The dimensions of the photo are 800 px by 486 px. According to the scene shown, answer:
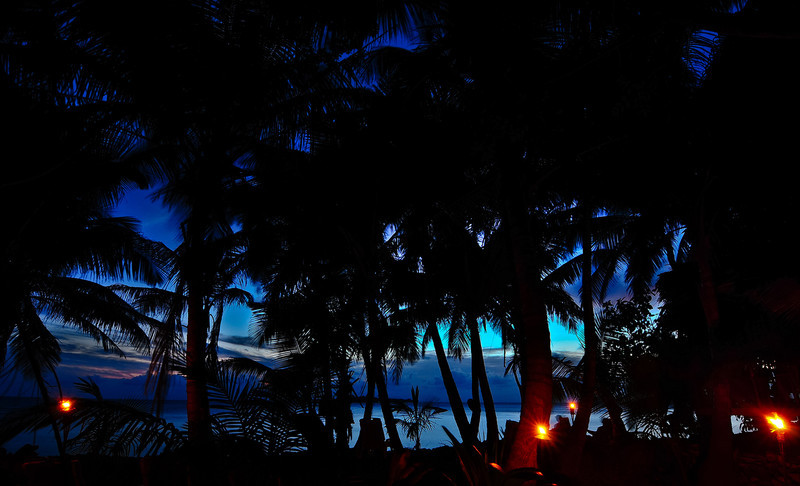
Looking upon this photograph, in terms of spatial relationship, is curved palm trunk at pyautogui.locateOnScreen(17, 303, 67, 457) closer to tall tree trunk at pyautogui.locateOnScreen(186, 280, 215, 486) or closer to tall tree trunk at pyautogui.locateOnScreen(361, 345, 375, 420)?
tall tree trunk at pyautogui.locateOnScreen(186, 280, 215, 486)

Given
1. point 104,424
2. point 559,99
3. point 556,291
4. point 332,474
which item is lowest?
point 332,474

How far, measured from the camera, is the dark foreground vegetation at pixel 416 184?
484 cm

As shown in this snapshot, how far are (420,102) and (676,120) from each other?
4.07m

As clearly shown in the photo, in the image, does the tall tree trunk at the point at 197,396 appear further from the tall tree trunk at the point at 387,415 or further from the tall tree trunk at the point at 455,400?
the tall tree trunk at the point at 455,400

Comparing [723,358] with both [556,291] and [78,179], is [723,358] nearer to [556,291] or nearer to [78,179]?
[556,291]

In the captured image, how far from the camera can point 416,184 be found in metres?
9.64

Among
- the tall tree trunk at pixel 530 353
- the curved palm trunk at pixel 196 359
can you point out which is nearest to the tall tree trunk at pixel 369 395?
the curved palm trunk at pixel 196 359

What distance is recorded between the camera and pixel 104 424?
366 cm

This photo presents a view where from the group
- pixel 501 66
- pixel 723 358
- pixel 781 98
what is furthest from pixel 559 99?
pixel 723 358

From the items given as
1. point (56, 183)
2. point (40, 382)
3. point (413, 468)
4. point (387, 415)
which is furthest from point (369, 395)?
point (56, 183)

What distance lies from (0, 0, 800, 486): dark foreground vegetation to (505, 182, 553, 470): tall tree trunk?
3 centimetres

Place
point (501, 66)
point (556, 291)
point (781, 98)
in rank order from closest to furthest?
1. point (501, 66)
2. point (781, 98)
3. point (556, 291)

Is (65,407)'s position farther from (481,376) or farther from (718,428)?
(718,428)

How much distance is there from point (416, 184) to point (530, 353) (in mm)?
5111
